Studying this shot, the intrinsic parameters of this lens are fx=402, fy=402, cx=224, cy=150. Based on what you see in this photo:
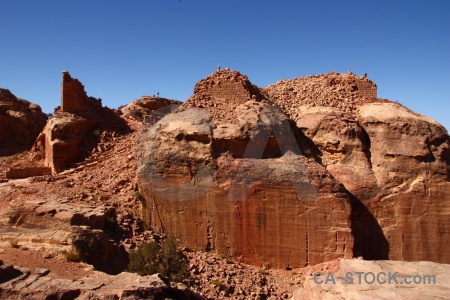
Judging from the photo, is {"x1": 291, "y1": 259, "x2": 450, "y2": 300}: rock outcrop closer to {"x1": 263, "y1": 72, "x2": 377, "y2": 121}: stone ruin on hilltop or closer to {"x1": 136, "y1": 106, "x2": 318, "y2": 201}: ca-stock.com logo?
{"x1": 136, "y1": 106, "x2": 318, "y2": 201}: ca-stock.com logo

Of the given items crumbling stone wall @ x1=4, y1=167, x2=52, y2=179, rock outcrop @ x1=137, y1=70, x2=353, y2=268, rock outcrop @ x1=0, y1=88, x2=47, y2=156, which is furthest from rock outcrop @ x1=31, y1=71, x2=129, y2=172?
rock outcrop @ x1=137, y1=70, x2=353, y2=268

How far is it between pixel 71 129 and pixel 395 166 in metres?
13.2

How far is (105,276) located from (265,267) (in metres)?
6.11

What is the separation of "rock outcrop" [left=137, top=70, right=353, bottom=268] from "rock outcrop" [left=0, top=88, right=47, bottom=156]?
1217 centimetres

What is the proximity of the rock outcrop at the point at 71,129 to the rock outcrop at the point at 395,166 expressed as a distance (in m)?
9.24

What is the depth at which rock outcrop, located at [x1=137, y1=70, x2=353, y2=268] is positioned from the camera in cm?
1296

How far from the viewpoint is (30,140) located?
2309 cm

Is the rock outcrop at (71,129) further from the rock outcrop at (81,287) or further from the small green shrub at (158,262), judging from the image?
the rock outcrop at (81,287)

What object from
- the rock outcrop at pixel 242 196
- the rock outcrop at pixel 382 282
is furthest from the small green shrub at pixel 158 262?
the rock outcrop at pixel 382 282

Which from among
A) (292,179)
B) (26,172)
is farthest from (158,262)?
(26,172)

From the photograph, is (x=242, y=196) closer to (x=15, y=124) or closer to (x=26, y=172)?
(x=26, y=172)

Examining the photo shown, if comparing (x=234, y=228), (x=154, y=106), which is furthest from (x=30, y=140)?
(x=234, y=228)

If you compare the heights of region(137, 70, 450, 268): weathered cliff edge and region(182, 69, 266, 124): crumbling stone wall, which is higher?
region(182, 69, 266, 124): crumbling stone wall

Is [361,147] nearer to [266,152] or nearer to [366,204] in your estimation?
[366,204]
